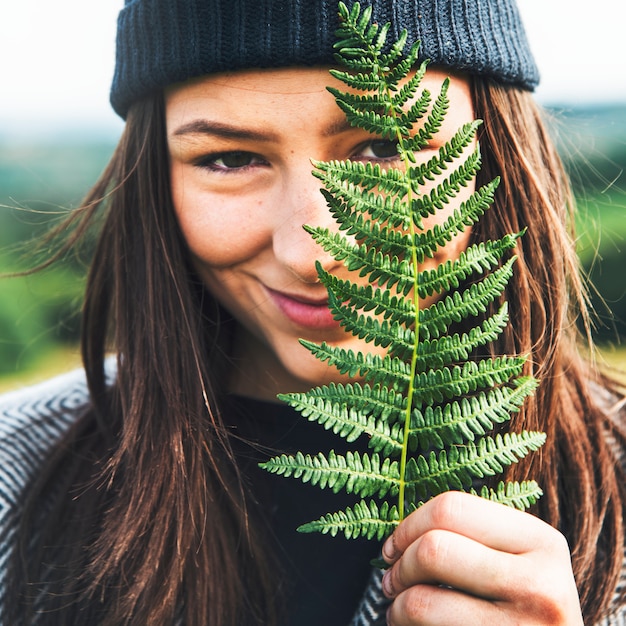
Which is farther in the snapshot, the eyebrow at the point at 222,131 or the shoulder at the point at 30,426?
the shoulder at the point at 30,426

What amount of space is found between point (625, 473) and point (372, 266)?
4.24 feet

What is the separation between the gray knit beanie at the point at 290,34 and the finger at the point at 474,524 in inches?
32.9

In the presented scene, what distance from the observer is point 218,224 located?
1636mm

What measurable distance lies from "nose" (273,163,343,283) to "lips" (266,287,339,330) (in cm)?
8

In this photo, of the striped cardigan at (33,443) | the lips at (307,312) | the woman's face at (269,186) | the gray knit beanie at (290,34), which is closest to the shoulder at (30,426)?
the striped cardigan at (33,443)

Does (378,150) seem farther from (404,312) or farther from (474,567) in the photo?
(474,567)

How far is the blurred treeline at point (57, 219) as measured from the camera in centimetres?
226

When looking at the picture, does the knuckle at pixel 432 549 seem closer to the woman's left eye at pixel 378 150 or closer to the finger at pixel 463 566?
the finger at pixel 463 566

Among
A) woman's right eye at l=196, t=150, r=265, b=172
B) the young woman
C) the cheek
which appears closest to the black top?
the young woman

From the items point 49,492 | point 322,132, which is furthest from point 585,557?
point 49,492

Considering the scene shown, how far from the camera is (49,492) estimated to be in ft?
6.53

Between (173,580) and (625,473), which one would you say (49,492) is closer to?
(173,580)

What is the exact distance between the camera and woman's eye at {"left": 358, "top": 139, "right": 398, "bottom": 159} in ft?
4.91

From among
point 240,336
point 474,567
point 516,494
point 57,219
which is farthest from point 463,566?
point 57,219
